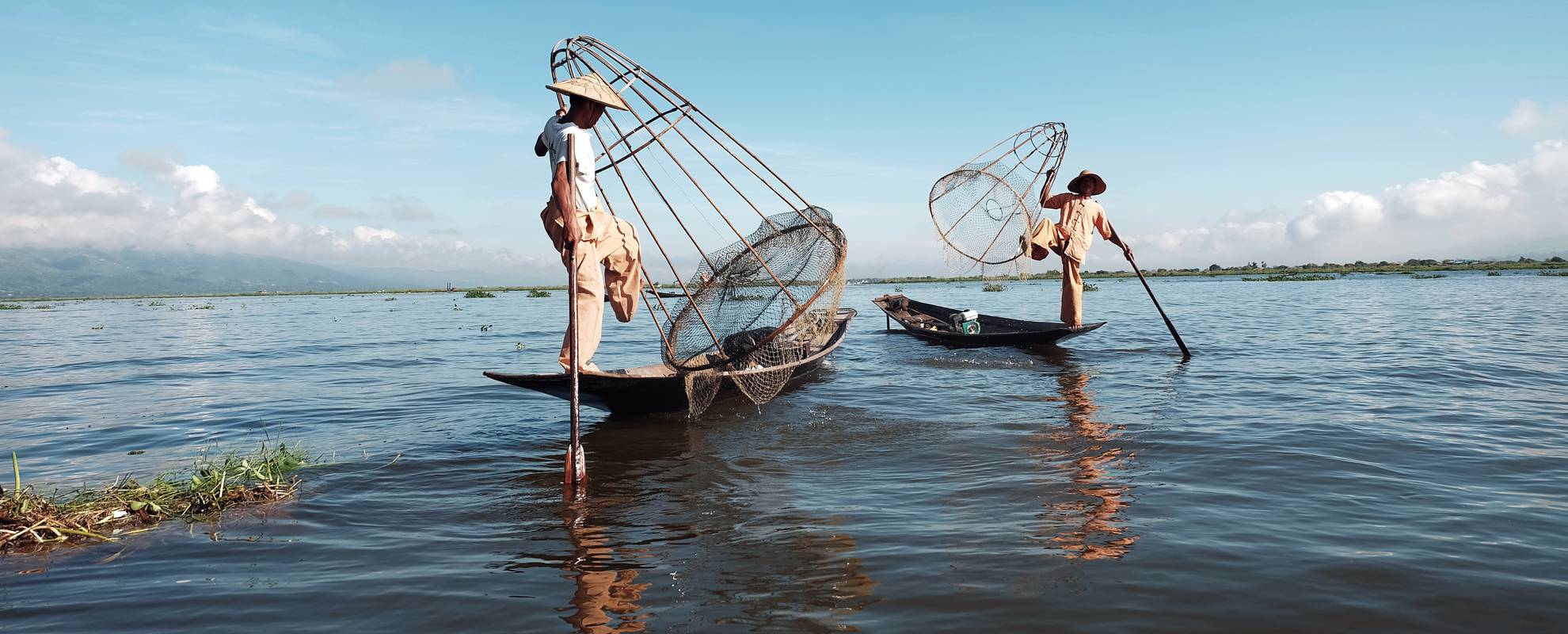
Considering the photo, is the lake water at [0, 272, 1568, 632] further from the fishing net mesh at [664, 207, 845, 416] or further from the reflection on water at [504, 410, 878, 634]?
the fishing net mesh at [664, 207, 845, 416]

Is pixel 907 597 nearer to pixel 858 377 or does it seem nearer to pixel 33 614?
pixel 33 614

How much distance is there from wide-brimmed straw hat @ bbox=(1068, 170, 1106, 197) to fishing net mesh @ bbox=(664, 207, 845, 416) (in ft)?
Result: 20.2

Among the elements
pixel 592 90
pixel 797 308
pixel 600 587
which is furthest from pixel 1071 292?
pixel 600 587

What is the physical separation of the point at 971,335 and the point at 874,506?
879 centimetres

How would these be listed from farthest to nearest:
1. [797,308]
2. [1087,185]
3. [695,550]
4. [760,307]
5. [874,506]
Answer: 1. [1087,185]
2. [760,307]
3. [797,308]
4. [874,506]
5. [695,550]

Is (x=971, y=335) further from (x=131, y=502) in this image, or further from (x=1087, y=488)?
(x=131, y=502)

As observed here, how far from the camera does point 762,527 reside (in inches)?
176

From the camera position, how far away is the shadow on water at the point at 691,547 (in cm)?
334

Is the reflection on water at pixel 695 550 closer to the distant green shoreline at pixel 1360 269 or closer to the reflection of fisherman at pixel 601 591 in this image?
the reflection of fisherman at pixel 601 591

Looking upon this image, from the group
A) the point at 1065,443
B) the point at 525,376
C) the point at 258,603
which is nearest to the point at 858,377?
the point at 1065,443

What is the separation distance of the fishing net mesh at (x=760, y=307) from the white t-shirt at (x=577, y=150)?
145 cm

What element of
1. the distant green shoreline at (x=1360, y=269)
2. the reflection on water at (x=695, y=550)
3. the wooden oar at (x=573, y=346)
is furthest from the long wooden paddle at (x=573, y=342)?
the distant green shoreline at (x=1360, y=269)

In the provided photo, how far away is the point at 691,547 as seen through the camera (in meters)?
4.14

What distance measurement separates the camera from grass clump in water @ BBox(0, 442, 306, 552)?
4152 mm
